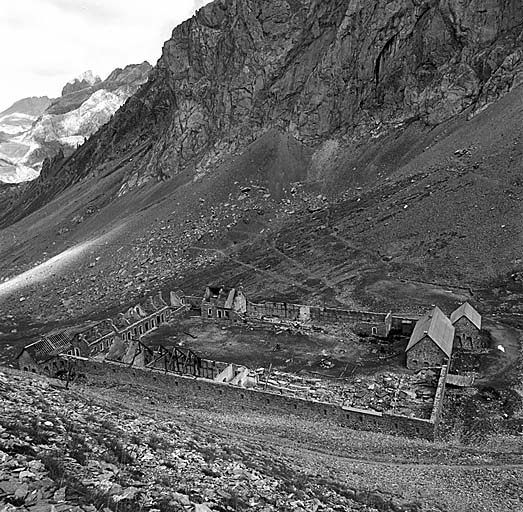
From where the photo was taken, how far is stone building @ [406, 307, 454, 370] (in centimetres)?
3300

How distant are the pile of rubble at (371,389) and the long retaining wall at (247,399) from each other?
4.38 feet

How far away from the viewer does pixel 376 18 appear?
85688 millimetres

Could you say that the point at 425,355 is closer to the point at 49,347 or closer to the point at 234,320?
the point at 234,320

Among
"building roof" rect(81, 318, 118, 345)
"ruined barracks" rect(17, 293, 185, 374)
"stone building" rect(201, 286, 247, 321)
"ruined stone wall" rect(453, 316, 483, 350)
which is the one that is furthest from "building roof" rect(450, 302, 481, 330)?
"building roof" rect(81, 318, 118, 345)

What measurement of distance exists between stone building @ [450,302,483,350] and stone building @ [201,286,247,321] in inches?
716

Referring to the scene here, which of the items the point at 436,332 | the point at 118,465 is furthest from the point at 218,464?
the point at 436,332

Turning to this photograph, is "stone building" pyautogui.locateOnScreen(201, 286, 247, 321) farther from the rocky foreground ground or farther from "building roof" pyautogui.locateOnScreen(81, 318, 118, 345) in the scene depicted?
the rocky foreground ground

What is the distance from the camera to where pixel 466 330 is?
119 ft

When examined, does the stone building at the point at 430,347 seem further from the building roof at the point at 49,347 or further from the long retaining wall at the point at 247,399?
the building roof at the point at 49,347

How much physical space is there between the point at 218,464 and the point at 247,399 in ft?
42.3

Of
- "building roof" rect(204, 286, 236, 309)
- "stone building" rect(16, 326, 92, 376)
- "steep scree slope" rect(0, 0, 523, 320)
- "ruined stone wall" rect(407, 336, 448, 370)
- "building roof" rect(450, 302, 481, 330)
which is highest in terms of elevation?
"steep scree slope" rect(0, 0, 523, 320)

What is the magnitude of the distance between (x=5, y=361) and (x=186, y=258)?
90.1ft

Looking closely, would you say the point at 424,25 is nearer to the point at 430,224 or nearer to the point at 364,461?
the point at 430,224

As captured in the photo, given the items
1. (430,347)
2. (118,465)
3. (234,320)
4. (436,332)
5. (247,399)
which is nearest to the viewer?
(118,465)
